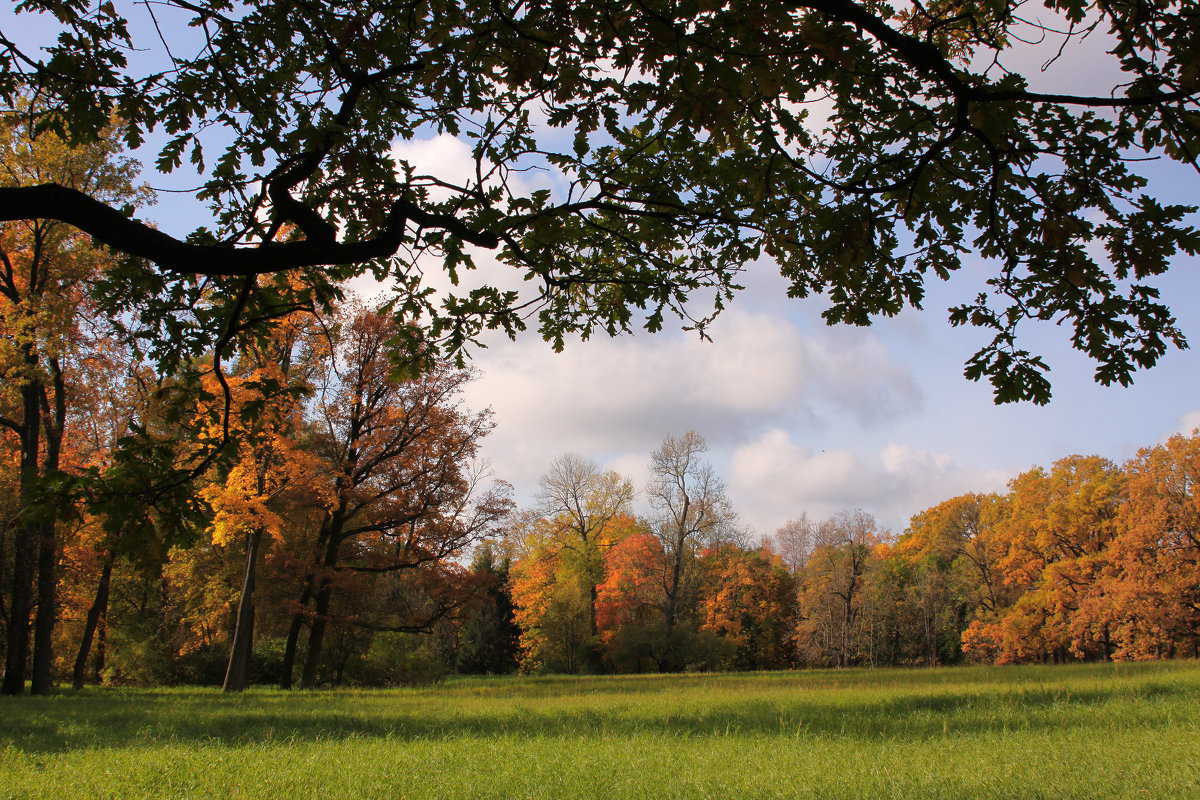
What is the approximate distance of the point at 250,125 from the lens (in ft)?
15.2

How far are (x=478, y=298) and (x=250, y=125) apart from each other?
184 centimetres

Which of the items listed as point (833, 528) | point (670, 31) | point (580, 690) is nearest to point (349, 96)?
point (670, 31)

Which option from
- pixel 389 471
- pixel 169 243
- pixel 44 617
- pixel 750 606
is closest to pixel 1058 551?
pixel 750 606

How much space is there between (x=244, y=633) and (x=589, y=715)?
35.9ft

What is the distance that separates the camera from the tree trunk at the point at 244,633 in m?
17.4

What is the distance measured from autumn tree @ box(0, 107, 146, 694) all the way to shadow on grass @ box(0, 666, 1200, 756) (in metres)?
2.04

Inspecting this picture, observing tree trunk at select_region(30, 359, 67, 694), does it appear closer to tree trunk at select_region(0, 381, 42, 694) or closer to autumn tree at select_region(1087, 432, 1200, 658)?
tree trunk at select_region(0, 381, 42, 694)

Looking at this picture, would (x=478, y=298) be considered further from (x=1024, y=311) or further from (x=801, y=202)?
(x=1024, y=311)

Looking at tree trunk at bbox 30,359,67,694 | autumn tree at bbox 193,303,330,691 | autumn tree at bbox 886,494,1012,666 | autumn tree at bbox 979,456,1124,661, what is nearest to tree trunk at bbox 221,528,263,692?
autumn tree at bbox 193,303,330,691

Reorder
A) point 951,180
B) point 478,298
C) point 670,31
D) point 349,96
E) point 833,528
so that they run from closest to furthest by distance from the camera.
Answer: point 670,31 → point 951,180 → point 349,96 → point 478,298 → point 833,528

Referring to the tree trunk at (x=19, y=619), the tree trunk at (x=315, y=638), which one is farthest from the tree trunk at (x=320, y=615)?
the tree trunk at (x=19, y=619)

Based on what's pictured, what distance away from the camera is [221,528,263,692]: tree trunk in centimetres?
1742

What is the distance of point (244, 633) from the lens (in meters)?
17.7

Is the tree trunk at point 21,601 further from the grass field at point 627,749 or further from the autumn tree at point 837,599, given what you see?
the autumn tree at point 837,599
